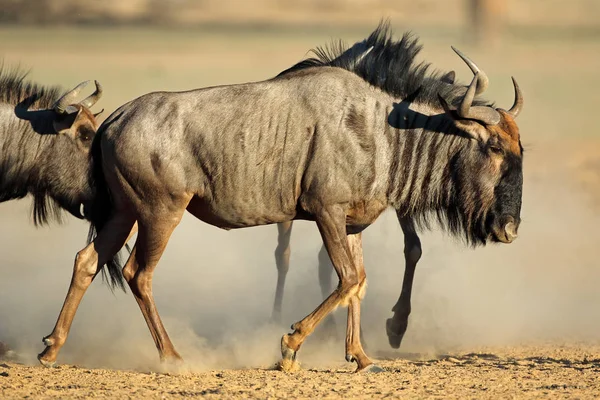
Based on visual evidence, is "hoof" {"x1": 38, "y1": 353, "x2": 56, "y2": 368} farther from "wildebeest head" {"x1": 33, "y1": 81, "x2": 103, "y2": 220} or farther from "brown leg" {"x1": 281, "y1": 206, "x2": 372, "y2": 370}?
"brown leg" {"x1": 281, "y1": 206, "x2": 372, "y2": 370}

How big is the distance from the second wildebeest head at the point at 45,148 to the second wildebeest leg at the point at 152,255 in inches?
31.0

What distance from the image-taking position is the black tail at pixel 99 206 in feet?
26.1

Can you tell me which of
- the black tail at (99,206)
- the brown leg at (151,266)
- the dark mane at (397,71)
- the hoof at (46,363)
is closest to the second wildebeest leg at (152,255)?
the brown leg at (151,266)

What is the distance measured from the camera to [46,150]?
27.7ft

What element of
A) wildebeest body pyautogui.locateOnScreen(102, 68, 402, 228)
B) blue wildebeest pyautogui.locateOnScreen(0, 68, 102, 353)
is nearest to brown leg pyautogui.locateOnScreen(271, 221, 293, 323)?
blue wildebeest pyautogui.locateOnScreen(0, 68, 102, 353)

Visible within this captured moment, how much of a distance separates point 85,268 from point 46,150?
3.50 feet

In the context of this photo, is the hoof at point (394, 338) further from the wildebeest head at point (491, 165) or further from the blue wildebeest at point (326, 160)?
the wildebeest head at point (491, 165)

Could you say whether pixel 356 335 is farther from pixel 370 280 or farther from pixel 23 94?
pixel 23 94

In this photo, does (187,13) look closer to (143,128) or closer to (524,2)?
(524,2)

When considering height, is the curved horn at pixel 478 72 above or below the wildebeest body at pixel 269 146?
above

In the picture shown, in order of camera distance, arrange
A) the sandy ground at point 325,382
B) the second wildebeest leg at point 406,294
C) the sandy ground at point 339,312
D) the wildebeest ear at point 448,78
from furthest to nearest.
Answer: the second wildebeest leg at point 406,294 < the wildebeest ear at point 448,78 < the sandy ground at point 339,312 < the sandy ground at point 325,382

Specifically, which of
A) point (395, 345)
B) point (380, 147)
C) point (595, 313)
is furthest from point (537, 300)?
point (380, 147)

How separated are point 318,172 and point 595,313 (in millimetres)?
3817

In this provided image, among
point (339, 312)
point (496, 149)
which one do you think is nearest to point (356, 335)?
point (496, 149)
